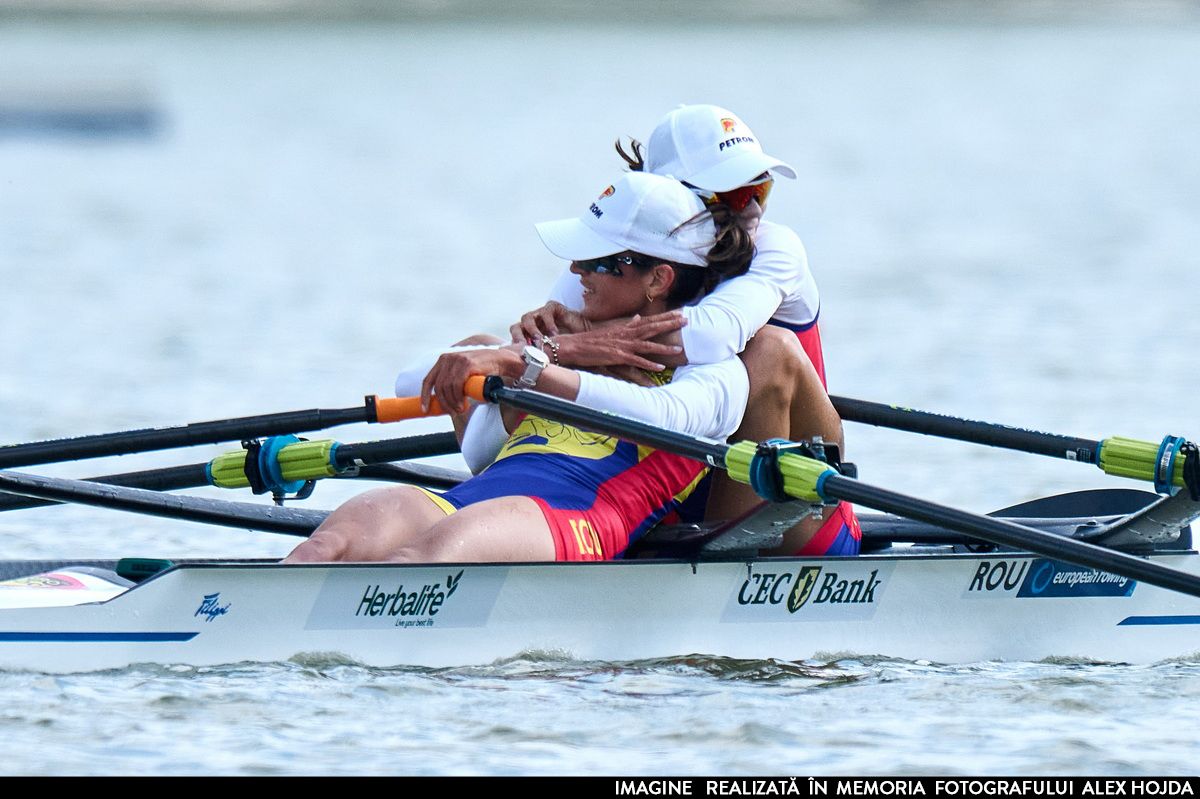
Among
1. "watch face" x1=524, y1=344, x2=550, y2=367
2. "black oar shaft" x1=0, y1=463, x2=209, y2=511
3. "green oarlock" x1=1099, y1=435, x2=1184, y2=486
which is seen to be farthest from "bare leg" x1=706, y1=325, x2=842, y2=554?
"black oar shaft" x1=0, y1=463, x2=209, y2=511

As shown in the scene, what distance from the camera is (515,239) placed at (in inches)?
890

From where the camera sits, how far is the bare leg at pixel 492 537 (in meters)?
5.97

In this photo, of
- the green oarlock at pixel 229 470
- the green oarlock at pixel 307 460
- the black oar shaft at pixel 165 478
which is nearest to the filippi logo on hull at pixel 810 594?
the green oarlock at pixel 307 460

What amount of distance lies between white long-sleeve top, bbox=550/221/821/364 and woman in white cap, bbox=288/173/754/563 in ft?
0.23

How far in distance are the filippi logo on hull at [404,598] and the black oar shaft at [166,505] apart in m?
1.00

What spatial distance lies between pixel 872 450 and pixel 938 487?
1046 millimetres

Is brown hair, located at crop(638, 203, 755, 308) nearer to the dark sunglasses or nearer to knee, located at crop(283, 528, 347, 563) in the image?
the dark sunglasses

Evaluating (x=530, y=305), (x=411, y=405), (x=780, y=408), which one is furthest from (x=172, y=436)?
(x=530, y=305)

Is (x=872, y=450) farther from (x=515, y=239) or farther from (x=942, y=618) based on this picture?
(x=515, y=239)

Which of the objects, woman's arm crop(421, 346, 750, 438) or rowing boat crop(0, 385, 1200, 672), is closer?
Result: rowing boat crop(0, 385, 1200, 672)

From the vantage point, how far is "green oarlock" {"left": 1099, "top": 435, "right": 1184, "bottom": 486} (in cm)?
632

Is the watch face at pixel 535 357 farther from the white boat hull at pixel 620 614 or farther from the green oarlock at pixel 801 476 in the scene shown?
the green oarlock at pixel 801 476

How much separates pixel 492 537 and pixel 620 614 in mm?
494
